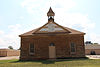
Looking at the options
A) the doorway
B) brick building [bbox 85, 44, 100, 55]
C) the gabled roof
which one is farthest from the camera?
brick building [bbox 85, 44, 100, 55]

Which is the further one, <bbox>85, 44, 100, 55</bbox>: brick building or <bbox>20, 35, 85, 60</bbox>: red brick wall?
<bbox>85, 44, 100, 55</bbox>: brick building

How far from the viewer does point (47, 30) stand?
73.8ft

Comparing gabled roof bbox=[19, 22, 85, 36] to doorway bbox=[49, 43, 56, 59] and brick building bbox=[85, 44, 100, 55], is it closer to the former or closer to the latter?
doorway bbox=[49, 43, 56, 59]

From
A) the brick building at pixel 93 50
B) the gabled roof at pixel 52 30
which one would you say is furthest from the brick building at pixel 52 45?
the brick building at pixel 93 50

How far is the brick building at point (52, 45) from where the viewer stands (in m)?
21.3

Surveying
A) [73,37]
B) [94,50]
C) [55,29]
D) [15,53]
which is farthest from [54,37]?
[94,50]

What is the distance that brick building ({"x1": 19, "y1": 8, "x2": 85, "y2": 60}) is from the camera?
2131 centimetres

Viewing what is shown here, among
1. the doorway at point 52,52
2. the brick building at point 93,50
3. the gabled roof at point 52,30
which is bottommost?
the brick building at point 93,50

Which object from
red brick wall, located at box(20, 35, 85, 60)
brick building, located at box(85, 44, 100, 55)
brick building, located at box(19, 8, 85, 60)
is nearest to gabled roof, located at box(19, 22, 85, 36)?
brick building, located at box(19, 8, 85, 60)

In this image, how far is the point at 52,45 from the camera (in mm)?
21547

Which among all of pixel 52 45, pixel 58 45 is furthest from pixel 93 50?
pixel 52 45

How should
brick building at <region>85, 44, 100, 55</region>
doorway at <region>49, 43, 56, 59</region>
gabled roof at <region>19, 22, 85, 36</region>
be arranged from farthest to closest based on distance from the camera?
brick building at <region>85, 44, 100, 55</region>, gabled roof at <region>19, 22, 85, 36</region>, doorway at <region>49, 43, 56, 59</region>

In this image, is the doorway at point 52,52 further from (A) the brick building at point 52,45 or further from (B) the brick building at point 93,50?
(B) the brick building at point 93,50

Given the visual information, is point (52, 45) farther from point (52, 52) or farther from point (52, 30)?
point (52, 30)
